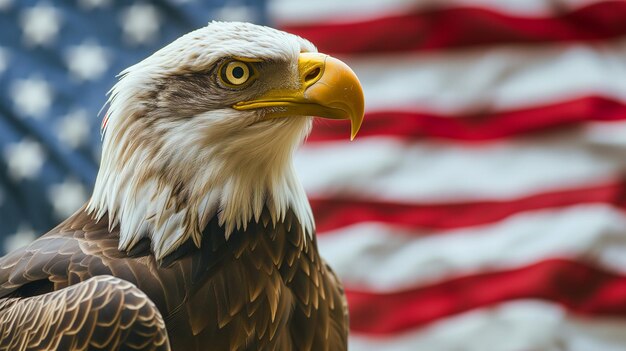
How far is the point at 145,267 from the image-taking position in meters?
1.18

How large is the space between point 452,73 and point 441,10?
0.18 m

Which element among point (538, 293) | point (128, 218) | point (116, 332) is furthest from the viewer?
point (538, 293)

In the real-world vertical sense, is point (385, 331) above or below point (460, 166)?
below

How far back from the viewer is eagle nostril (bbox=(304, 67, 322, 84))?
116 centimetres

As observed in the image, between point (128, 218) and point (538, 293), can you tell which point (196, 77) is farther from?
point (538, 293)

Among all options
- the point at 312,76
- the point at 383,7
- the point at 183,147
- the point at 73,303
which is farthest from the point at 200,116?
the point at 383,7

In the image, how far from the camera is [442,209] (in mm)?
2305

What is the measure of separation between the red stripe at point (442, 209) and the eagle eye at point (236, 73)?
114cm

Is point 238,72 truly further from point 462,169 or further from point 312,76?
point 462,169

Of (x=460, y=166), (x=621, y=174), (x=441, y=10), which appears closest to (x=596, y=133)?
(x=621, y=174)

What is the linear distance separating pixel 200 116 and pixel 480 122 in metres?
1.33

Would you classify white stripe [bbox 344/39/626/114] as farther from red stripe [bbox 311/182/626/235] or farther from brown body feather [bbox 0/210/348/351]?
brown body feather [bbox 0/210/348/351]

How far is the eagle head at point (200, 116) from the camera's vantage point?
3.82 feet

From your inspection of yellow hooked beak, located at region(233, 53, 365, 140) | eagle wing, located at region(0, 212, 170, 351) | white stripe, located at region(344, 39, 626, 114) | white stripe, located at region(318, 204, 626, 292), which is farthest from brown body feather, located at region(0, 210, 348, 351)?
white stripe, located at region(344, 39, 626, 114)
